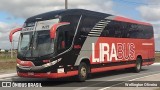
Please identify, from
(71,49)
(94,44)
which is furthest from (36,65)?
(94,44)

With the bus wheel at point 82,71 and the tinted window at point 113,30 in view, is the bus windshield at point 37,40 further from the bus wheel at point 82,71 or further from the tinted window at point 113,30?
the tinted window at point 113,30

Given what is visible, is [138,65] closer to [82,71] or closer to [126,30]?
[126,30]

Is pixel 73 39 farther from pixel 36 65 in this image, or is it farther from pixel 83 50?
pixel 36 65

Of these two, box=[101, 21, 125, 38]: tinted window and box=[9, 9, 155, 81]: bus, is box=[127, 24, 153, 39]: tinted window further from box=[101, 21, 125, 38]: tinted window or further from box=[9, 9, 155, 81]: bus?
box=[9, 9, 155, 81]: bus

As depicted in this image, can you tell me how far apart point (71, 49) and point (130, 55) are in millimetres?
7374

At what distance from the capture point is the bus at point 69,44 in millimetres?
16156

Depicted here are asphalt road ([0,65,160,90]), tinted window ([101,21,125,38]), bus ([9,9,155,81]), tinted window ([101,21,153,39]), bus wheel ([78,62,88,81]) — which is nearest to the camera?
asphalt road ([0,65,160,90])

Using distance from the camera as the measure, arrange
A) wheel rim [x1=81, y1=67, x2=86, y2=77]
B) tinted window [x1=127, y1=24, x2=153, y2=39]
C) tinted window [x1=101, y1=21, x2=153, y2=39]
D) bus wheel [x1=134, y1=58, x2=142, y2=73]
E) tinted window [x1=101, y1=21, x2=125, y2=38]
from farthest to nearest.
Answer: bus wheel [x1=134, y1=58, x2=142, y2=73] → tinted window [x1=127, y1=24, x2=153, y2=39] → tinted window [x1=101, y1=21, x2=153, y2=39] → tinted window [x1=101, y1=21, x2=125, y2=38] → wheel rim [x1=81, y1=67, x2=86, y2=77]

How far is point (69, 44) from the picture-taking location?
16984 millimetres

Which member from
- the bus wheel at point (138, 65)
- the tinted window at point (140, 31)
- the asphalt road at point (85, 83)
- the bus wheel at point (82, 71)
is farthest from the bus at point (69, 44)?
the bus wheel at point (138, 65)

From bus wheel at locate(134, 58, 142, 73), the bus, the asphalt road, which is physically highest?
the bus

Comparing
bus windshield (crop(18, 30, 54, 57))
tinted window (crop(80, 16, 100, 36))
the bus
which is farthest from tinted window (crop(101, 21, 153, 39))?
bus windshield (crop(18, 30, 54, 57))

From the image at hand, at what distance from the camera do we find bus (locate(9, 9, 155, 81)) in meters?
16.2

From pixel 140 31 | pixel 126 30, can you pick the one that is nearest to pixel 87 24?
pixel 126 30
